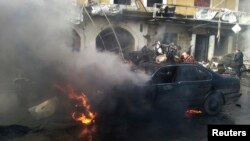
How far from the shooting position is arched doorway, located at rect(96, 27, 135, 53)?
20969 millimetres

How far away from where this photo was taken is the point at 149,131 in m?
8.70

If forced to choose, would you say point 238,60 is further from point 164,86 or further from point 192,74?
point 164,86

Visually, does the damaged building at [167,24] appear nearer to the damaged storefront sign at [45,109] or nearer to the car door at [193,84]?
the car door at [193,84]

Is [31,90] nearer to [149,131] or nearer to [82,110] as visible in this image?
[82,110]

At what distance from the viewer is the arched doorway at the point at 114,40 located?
20969 millimetres

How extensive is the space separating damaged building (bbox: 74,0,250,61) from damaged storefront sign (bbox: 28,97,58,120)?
10012 mm

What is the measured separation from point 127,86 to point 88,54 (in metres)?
1.84

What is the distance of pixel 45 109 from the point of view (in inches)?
360

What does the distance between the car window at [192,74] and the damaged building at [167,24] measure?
30.8 ft

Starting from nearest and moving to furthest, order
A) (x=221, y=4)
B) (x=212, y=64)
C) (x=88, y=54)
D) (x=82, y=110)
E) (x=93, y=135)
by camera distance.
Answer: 1. (x=93, y=135)
2. (x=82, y=110)
3. (x=88, y=54)
4. (x=212, y=64)
5. (x=221, y=4)

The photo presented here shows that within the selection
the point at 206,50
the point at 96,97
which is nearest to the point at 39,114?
the point at 96,97

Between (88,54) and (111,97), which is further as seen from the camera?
(88,54)

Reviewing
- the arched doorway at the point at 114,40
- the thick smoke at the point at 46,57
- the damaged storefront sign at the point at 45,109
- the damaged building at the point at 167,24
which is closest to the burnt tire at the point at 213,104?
the thick smoke at the point at 46,57

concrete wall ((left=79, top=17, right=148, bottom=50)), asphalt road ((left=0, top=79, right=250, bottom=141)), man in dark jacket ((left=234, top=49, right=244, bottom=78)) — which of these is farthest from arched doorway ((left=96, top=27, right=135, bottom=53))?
asphalt road ((left=0, top=79, right=250, bottom=141))
